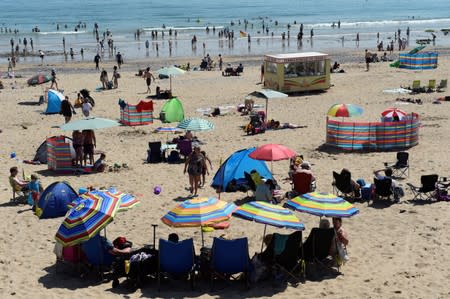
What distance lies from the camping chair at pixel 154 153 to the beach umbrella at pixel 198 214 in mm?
7591

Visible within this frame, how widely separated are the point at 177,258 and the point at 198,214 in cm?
73

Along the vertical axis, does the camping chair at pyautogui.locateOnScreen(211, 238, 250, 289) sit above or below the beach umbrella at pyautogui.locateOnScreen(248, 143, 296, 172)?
below

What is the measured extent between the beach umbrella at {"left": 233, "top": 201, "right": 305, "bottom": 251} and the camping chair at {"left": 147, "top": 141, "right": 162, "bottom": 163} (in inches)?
305

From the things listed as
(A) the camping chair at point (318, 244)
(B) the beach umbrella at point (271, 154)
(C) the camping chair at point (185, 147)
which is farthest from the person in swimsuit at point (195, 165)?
(A) the camping chair at point (318, 244)

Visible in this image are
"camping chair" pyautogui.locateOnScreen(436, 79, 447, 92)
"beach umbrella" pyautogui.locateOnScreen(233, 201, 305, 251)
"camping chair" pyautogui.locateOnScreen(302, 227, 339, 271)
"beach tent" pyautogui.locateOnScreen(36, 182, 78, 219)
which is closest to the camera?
"beach umbrella" pyautogui.locateOnScreen(233, 201, 305, 251)

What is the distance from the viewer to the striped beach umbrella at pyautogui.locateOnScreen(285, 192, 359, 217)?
10.2 m

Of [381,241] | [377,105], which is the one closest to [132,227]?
[381,241]

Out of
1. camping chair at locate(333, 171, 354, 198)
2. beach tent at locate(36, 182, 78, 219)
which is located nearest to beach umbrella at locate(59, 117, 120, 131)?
beach tent at locate(36, 182, 78, 219)

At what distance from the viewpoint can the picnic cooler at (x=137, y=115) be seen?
895 inches

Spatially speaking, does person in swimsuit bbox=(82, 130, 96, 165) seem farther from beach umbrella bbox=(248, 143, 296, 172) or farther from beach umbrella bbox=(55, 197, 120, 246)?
beach umbrella bbox=(55, 197, 120, 246)

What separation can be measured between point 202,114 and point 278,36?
50.4 m

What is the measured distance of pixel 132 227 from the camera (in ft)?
40.4

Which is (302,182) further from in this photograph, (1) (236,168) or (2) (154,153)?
(2) (154,153)

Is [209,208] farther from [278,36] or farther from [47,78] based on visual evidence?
Answer: [278,36]
